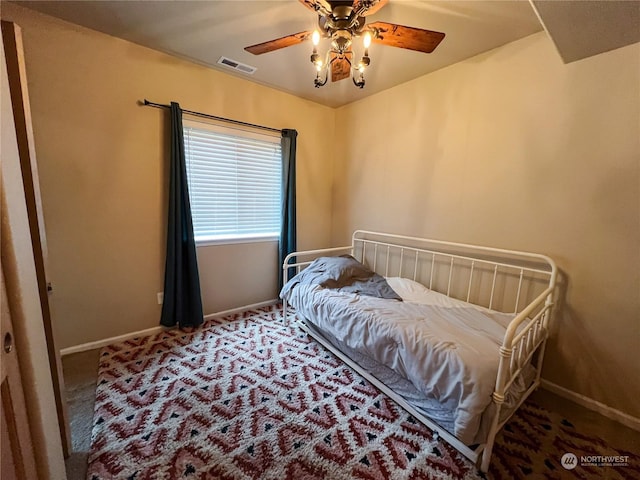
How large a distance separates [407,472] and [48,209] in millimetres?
2818

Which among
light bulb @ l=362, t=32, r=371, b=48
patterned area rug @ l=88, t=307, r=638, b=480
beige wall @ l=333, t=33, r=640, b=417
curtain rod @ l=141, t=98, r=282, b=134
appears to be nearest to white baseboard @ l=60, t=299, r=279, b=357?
patterned area rug @ l=88, t=307, r=638, b=480

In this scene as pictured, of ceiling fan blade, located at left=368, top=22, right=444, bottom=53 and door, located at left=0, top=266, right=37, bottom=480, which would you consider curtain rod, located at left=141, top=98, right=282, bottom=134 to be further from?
door, located at left=0, top=266, right=37, bottom=480

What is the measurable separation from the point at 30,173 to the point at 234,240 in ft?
5.67

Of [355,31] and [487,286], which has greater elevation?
[355,31]

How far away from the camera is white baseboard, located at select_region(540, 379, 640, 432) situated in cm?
162

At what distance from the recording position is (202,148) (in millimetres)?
2592

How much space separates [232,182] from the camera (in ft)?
9.25

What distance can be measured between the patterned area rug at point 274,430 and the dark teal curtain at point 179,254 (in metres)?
0.43

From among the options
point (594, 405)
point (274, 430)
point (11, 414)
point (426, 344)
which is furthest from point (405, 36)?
point (594, 405)

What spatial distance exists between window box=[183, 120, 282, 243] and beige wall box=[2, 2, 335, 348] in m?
0.19

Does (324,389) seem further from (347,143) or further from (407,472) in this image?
(347,143)

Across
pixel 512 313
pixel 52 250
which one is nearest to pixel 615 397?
pixel 512 313

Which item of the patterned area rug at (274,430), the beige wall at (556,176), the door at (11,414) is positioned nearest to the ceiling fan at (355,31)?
the beige wall at (556,176)

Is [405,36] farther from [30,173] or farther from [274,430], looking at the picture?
[274,430]
